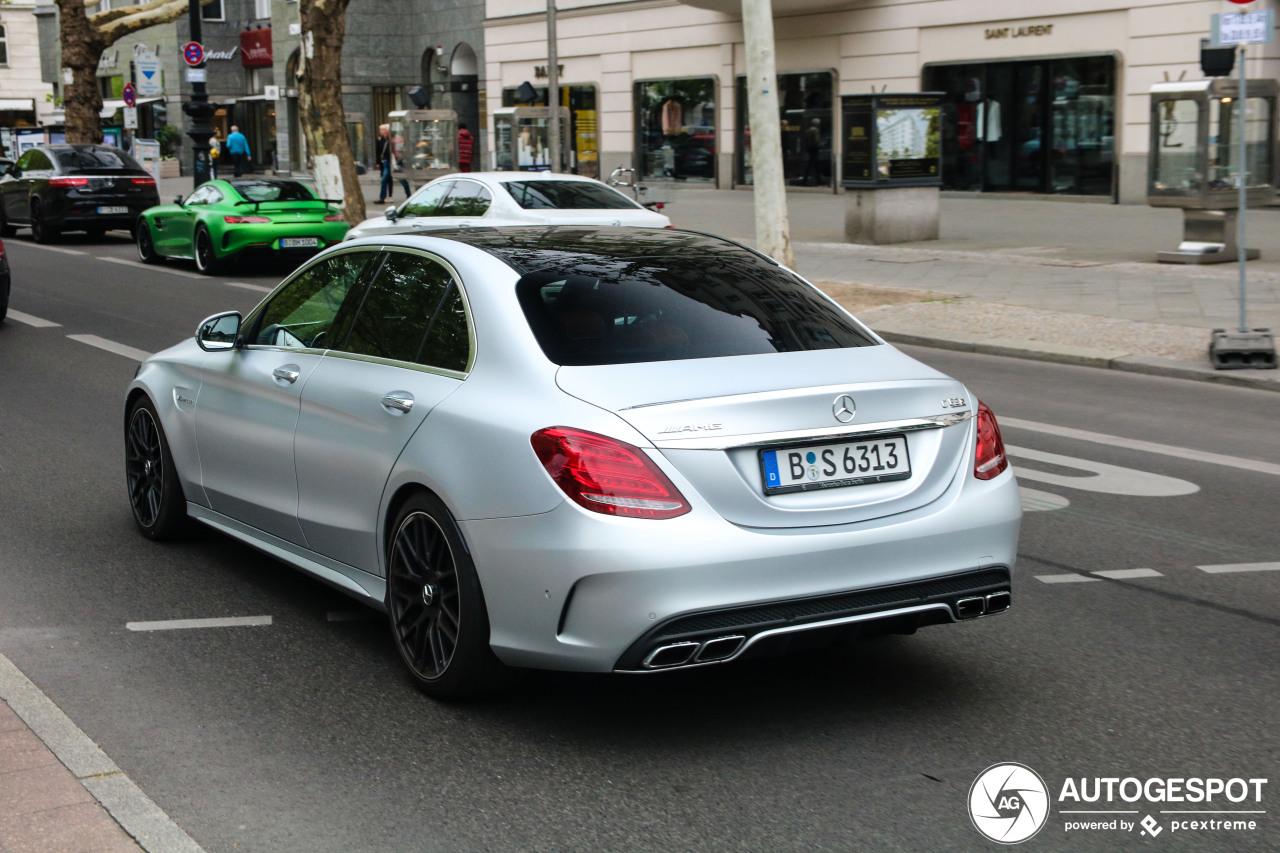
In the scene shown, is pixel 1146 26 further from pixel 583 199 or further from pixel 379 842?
pixel 379 842

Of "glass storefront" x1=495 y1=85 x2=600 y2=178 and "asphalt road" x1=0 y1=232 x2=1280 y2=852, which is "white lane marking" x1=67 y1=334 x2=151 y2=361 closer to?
"asphalt road" x1=0 y1=232 x2=1280 y2=852

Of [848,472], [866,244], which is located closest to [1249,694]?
[848,472]

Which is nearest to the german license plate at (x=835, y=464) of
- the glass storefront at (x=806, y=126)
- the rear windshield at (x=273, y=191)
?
the rear windshield at (x=273, y=191)

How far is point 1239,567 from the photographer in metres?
6.13

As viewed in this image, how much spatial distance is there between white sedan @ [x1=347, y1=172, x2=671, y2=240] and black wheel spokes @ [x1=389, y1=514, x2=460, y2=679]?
38.7 feet

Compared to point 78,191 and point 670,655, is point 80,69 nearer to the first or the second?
point 78,191

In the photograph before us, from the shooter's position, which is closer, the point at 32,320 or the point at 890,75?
the point at 32,320

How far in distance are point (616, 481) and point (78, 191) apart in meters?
23.8

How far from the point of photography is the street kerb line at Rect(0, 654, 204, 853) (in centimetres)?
361

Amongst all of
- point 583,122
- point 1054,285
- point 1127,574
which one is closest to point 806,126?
point 583,122

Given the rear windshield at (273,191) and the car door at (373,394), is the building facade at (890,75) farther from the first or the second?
the car door at (373,394)

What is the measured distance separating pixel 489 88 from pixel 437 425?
40.6 m

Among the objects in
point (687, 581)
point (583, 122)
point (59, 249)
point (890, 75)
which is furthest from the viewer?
point (583, 122)

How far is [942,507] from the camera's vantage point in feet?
14.3
